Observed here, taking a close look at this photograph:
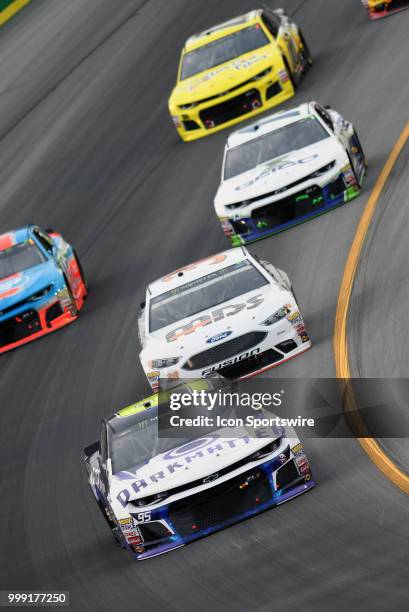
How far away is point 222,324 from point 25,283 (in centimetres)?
527

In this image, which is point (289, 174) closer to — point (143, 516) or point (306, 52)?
point (306, 52)

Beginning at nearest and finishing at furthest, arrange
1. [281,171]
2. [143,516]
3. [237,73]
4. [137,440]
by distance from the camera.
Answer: [143,516] < [137,440] < [281,171] < [237,73]

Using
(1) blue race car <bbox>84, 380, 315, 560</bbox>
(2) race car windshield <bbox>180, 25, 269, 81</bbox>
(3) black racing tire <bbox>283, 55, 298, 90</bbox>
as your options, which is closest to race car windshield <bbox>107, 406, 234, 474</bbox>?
(1) blue race car <bbox>84, 380, 315, 560</bbox>

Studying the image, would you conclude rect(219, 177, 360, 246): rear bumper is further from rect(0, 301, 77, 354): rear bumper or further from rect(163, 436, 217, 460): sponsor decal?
rect(163, 436, 217, 460): sponsor decal

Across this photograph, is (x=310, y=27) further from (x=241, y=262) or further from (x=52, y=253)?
(x=241, y=262)

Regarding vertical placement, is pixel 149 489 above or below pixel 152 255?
above

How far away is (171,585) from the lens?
39.5 feet

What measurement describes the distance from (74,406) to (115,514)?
5.07 m

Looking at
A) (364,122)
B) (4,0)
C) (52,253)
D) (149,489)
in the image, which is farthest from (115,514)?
(4,0)

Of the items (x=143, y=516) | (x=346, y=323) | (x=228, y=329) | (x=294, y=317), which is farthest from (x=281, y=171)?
(x=143, y=516)

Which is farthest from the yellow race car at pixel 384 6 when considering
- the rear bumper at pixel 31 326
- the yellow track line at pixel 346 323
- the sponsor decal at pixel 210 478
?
the sponsor decal at pixel 210 478

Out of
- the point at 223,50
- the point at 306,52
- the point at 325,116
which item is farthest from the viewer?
the point at 306,52

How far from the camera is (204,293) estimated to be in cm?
1686

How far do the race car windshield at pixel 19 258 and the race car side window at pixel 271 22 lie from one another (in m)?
7.24
